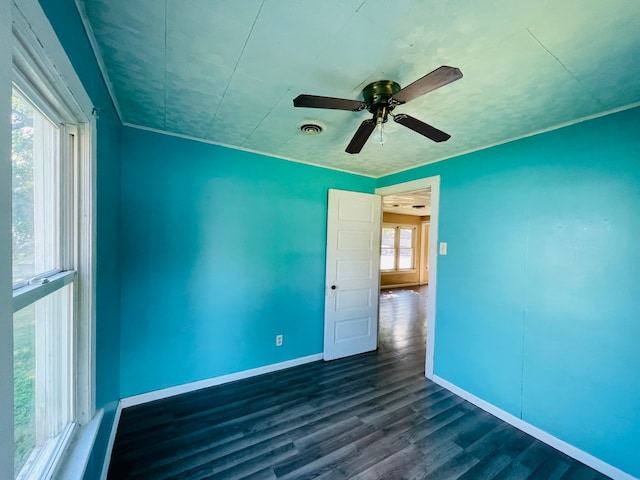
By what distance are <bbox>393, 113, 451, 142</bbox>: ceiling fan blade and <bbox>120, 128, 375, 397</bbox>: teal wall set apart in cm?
170

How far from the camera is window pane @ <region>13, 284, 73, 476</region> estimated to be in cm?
86

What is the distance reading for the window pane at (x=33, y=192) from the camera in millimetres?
820

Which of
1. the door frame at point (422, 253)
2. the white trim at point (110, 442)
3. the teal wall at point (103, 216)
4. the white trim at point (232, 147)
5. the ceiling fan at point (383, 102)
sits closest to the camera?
the teal wall at point (103, 216)

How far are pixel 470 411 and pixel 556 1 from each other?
284cm

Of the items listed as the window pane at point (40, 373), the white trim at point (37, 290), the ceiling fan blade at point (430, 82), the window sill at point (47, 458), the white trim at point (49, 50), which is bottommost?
the window sill at point (47, 458)

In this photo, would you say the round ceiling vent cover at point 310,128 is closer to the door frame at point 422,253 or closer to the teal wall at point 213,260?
the teal wall at point 213,260

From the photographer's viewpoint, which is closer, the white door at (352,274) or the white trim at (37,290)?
the white trim at (37,290)

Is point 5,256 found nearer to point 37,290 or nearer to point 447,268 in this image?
point 37,290

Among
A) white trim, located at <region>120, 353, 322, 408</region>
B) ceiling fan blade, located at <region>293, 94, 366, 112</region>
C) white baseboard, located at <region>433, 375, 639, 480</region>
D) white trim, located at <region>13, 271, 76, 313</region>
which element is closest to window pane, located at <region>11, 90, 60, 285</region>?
white trim, located at <region>13, 271, 76, 313</region>

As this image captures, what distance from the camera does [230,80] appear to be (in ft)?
4.98

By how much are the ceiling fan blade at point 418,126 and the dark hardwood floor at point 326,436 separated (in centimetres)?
217

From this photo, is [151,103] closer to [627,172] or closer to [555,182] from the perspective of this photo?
[555,182]

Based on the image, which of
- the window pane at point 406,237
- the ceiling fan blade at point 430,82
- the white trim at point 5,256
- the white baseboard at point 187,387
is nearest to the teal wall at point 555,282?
the ceiling fan blade at point 430,82

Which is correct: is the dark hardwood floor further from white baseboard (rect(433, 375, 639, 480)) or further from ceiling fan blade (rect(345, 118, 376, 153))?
ceiling fan blade (rect(345, 118, 376, 153))
